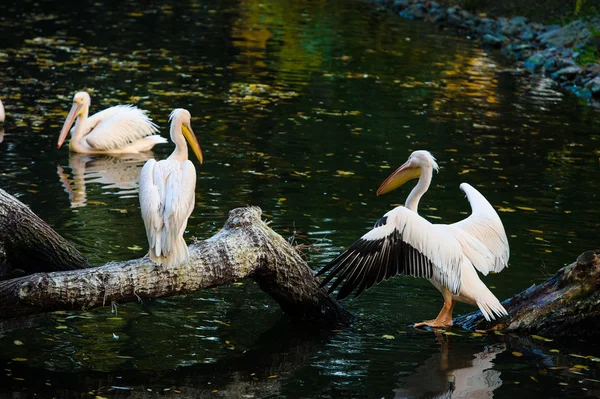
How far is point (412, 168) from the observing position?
6812mm

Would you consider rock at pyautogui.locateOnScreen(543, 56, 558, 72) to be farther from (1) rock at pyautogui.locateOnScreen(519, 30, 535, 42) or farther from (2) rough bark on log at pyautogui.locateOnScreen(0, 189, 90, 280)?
(2) rough bark on log at pyautogui.locateOnScreen(0, 189, 90, 280)

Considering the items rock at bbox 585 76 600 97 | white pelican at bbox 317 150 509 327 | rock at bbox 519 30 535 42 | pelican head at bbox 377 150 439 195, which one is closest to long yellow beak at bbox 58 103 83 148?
pelican head at bbox 377 150 439 195

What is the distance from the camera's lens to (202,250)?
5754mm

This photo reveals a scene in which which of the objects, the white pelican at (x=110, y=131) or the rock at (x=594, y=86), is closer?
the white pelican at (x=110, y=131)

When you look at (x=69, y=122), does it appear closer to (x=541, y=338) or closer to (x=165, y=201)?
(x=165, y=201)

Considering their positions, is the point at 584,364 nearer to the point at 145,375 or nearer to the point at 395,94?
the point at 145,375

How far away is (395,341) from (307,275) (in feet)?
2.33

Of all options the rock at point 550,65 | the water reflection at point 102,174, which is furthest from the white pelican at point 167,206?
the rock at point 550,65

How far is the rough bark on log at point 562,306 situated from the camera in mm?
5977

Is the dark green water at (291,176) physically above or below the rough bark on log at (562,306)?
below

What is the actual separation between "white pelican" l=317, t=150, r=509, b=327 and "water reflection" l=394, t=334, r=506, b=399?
0.25 m

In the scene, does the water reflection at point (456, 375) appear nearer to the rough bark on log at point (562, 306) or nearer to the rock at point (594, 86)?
the rough bark on log at point (562, 306)

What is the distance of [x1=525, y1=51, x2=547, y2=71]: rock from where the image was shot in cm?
1803

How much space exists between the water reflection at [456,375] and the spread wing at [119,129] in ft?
19.2
